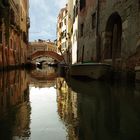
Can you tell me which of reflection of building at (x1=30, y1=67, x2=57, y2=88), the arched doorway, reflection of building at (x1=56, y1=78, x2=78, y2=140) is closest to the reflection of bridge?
reflection of building at (x1=30, y1=67, x2=57, y2=88)

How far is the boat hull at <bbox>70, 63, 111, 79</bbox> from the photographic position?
45.1 ft

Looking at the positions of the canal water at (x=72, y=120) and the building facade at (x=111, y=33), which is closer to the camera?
the canal water at (x=72, y=120)

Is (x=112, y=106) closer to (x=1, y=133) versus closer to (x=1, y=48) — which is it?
(x=1, y=133)

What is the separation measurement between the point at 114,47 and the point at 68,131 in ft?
40.8

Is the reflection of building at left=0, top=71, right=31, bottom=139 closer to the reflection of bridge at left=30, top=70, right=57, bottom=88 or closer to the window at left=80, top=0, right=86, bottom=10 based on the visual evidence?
the reflection of bridge at left=30, top=70, right=57, bottom=88

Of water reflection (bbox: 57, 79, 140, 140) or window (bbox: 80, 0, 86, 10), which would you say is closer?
water reflection (bbox: 57, 79, 140, 140)

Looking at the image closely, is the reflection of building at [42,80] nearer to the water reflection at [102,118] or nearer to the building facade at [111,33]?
the building facade at [111,33]

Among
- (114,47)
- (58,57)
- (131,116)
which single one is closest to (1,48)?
(114,47)

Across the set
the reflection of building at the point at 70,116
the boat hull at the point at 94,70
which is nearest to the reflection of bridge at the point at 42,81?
the boat hull at the point at 94,70

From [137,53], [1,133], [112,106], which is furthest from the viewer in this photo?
[137,53]

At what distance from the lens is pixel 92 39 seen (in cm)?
1997

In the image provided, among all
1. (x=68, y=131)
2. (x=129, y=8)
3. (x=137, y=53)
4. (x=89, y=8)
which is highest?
(x=89, y=8)

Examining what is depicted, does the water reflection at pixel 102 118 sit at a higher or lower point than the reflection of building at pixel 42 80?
lower

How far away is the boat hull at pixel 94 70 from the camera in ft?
45.1
